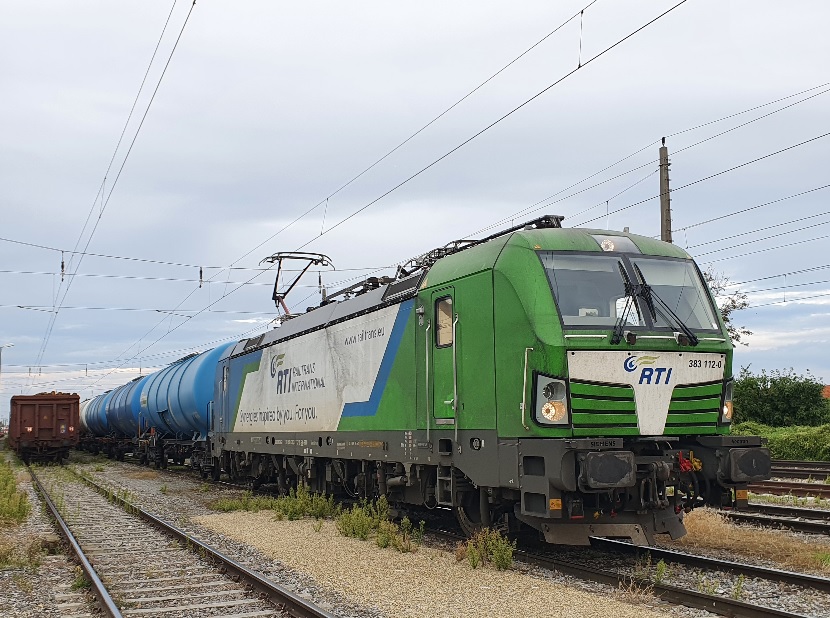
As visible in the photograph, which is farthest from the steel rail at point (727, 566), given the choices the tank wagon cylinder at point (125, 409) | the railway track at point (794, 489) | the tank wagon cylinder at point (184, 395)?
the tank wagon cylinder at point (125, 409)

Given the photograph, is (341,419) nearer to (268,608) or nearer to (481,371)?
(481,371)

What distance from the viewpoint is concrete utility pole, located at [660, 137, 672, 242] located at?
21.2m

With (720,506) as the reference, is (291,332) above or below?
above

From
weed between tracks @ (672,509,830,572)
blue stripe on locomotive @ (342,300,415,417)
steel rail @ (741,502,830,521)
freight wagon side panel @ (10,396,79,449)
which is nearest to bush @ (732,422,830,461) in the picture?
steel rail @ (741,502,830,521)

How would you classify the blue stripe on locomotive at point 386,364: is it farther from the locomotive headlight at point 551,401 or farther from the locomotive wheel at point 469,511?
the locomotive headlight at point 551,401

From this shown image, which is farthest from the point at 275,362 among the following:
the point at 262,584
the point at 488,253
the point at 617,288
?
the point at 617,288

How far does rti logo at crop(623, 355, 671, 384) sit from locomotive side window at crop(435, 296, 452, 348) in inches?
94.2

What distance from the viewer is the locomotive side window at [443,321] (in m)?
10.5

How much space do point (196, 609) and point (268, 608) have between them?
2.25 feet

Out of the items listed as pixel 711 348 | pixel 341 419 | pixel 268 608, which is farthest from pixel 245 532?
pixel 711 348

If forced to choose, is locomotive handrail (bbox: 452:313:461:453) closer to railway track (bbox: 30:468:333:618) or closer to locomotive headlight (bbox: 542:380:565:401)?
locomotive headlight (bbox: 542:380:565:401)

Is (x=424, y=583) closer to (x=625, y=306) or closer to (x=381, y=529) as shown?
(x=381, y=529)

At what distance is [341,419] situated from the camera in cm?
1384

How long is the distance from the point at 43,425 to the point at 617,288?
115ft
